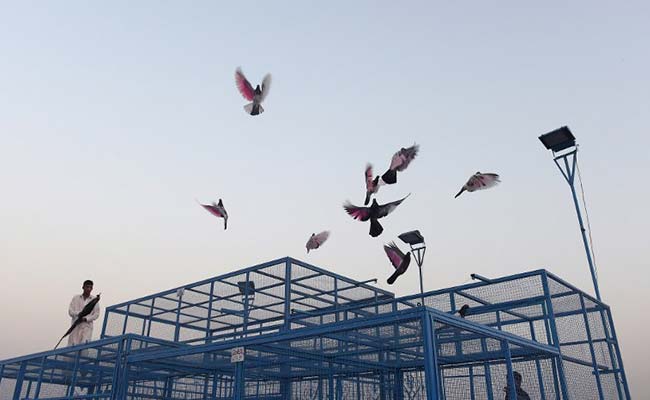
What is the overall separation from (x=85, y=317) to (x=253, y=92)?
23.7 ft

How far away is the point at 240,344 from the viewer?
26.5 ft

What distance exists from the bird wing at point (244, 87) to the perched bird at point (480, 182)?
3831 millimetres

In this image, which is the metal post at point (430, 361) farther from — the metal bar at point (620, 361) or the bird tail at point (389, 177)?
the metal bar at point (620, 361)

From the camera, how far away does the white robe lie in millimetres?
12586

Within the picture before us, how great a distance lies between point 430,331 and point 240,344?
3.16m

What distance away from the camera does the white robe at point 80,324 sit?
12.6 meters

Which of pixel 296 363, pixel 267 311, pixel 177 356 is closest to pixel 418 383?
pixel 296 363

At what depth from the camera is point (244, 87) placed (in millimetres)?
8906

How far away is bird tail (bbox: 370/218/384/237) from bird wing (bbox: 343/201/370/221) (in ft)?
0.60

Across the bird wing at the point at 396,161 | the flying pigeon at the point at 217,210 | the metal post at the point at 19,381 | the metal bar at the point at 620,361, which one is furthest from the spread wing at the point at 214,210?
the metal bar at the point at 620,361

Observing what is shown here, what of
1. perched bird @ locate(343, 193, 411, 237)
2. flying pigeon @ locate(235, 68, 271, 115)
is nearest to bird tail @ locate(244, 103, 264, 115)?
flying pigeon @ locate(235, 68, 271, 115)

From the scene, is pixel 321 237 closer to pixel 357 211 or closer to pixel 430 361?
pixel 357 211

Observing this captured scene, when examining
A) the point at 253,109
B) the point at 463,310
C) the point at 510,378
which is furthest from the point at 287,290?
the point at 510,378

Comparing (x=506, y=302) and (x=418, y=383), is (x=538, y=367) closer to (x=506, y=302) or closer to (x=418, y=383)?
(x=506, y=302)
